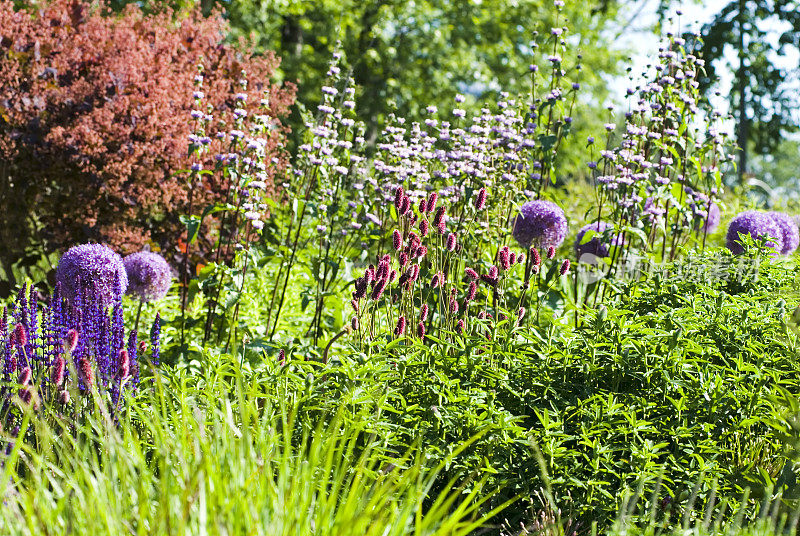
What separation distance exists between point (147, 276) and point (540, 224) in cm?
245

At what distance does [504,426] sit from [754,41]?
1875 cm

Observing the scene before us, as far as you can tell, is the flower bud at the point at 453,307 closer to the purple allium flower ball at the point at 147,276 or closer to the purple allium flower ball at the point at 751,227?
the purple allium flower ball at the point at 147,276

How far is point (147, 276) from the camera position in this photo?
4828 millimetres

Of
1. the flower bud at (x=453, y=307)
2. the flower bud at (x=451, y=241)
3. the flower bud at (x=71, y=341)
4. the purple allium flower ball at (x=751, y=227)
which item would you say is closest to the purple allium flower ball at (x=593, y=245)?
the purple allium flower ball at (x=751, y=227)

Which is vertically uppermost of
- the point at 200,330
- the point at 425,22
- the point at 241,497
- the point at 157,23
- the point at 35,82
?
the point at 425,22

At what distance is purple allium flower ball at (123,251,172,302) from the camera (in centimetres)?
482

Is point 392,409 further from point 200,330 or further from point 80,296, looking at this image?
point 200,330

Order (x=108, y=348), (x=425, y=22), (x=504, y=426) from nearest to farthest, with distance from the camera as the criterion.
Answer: (x=504, y=426), (x=108, y=348), (x=425, y=22)

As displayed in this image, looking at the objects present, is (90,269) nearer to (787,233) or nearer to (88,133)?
(88,133)

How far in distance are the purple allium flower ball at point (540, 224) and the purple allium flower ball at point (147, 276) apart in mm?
2226

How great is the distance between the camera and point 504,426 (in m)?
2.88

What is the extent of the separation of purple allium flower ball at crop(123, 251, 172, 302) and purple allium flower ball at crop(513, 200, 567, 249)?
223cm

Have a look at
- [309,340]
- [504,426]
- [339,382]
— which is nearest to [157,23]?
[309,340]

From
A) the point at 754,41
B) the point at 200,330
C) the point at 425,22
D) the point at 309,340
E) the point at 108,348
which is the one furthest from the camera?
the point at 754,41
